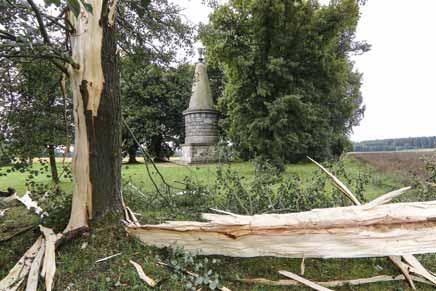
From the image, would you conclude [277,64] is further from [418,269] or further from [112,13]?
[418,269]

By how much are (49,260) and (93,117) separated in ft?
4.14

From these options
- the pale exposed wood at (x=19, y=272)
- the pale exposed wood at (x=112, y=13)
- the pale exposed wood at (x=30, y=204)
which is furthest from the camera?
the pale exposed wood at (x=30, y=204)

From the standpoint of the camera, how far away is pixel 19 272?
6.90ft

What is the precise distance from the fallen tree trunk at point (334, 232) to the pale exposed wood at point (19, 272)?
140 centimetres

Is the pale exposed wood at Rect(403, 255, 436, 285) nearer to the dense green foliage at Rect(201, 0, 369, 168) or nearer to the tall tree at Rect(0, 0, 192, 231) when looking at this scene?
the tall tree at Rect(0, 0, 192, 231)

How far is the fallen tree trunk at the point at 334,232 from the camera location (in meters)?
2.03

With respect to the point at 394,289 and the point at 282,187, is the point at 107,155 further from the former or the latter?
the point at 394,289

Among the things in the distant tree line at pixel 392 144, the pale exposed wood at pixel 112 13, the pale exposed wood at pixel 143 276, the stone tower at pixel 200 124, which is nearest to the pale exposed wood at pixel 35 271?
the pale exposed wood at pixel 143 276

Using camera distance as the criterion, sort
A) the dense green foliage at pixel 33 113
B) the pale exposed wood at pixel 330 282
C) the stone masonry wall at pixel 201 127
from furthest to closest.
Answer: the stone masonry wall at pixel 201 127, the dense green foliage at pixel 33 113, the pale exposed wood at pixel 330 282

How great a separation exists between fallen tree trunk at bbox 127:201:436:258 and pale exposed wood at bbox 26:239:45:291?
1.27m

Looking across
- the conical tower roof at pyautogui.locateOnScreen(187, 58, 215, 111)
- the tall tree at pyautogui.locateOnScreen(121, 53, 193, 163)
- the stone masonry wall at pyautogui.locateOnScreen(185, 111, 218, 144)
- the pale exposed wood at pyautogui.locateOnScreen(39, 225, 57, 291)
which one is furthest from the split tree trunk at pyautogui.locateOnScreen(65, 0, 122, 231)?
the tall tree at pyautogui.locateOnScreen(121, 53, 193, 163)

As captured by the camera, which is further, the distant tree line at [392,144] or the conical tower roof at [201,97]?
the conical tower roof at [201,97]

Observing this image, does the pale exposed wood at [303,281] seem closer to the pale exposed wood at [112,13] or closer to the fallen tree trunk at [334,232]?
the fallen tree trunk at [334,232]

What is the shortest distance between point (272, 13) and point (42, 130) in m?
11.1
